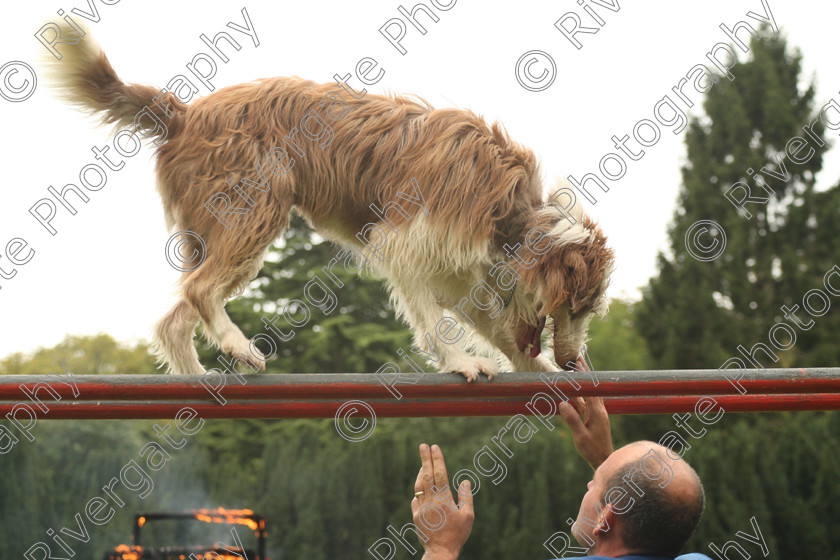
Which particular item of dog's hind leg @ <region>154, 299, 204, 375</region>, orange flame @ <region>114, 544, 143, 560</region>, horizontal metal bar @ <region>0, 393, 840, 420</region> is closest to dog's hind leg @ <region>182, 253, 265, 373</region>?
dog's hind leg @ <region>154, 299, 204, 375</region>

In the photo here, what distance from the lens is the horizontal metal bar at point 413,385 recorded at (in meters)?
2.53

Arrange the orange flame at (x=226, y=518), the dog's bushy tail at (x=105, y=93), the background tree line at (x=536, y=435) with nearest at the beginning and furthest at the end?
the dog's bushy tail at (x=105, y=93), the orange flame at (x=226, y=518), the background tree line at (x=536, y=435)

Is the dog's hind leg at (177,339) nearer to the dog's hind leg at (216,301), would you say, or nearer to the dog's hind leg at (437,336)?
the dog's hind leg at (216,301)

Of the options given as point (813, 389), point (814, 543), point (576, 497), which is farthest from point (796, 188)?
point (813, 389)

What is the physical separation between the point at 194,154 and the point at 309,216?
0.68 m

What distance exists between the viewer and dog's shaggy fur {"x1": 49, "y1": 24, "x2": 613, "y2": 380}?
11.2 feet

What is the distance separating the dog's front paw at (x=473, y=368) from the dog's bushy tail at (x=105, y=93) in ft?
6.23

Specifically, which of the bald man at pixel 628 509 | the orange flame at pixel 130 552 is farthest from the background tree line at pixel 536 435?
the bald man at pixel 628 509

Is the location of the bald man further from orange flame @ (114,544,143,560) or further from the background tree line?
the background tree line

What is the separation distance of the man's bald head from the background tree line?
27.3 feet

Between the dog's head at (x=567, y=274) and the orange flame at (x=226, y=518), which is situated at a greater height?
the dog's head at (x=567, y=274)

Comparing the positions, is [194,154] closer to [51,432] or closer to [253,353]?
[253,353]

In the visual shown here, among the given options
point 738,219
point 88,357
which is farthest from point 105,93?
point 738,219

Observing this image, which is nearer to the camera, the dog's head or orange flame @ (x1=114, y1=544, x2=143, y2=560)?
the dog's head
